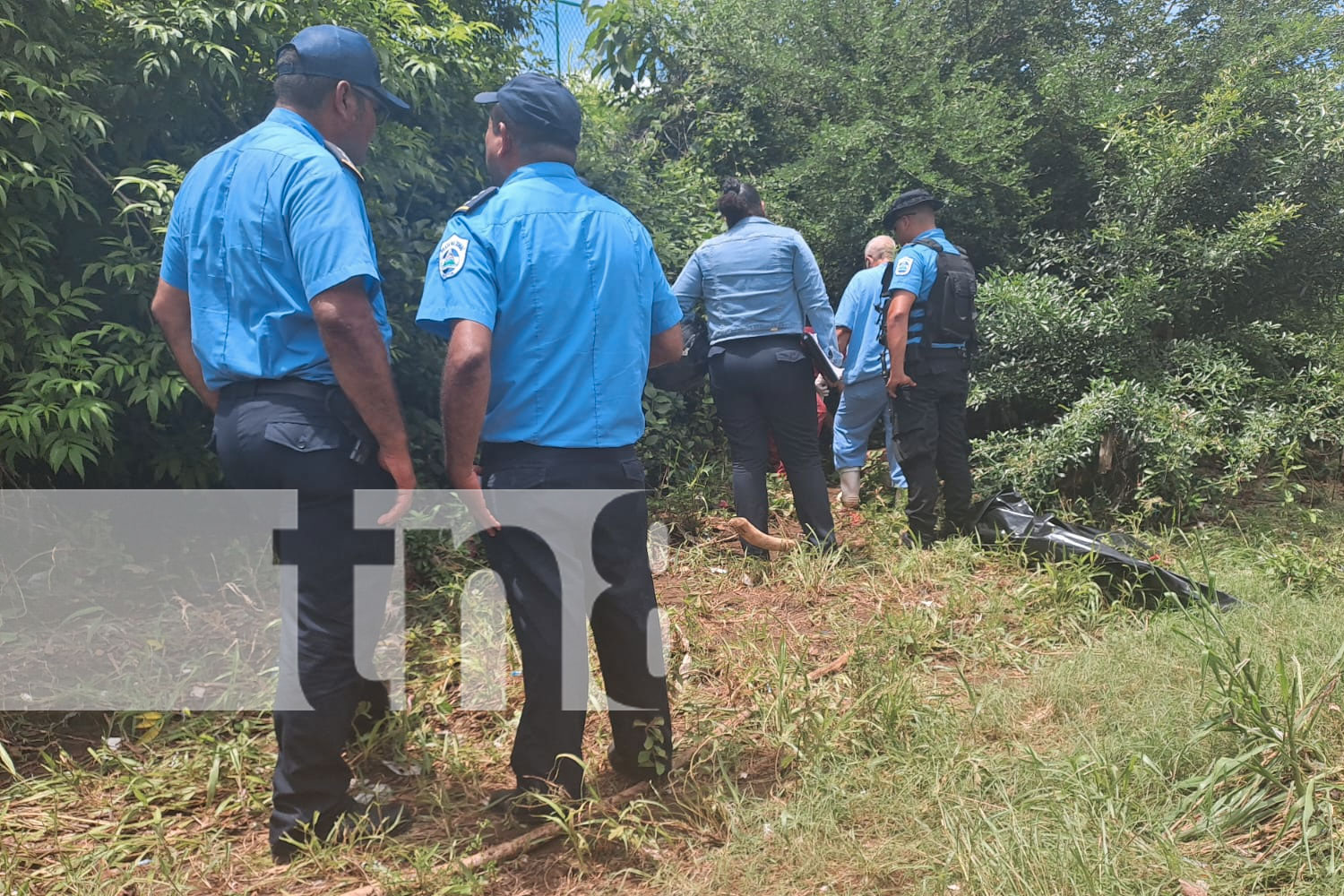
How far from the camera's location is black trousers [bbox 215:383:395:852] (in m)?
2.16

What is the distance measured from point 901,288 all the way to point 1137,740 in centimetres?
252

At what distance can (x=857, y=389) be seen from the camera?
208 inches

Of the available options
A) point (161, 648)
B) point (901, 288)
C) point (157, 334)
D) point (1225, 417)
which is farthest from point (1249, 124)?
point (161, 648)

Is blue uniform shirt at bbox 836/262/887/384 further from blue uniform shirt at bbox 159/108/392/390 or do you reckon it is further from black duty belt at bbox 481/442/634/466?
blue uniform shirt at bbox 159/108/392/390

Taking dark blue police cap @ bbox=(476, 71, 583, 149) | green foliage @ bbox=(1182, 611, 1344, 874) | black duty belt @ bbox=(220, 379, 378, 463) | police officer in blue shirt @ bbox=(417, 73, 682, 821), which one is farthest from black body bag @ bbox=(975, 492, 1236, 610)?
black duty belt @ bbox=(220, 379, 378, 463)

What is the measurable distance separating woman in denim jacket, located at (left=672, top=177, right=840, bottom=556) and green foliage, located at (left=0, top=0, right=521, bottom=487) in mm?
1373

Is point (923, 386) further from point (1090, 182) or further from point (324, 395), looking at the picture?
point (324, 395)

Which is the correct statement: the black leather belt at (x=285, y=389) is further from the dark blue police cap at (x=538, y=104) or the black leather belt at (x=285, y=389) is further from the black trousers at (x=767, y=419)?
the black trousers at (x=767, y=419)

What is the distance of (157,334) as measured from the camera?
3283 mm

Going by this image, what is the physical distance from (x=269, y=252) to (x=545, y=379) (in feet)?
2.29

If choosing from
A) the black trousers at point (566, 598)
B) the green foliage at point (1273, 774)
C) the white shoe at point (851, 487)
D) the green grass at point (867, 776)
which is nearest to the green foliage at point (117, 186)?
the green grass at point (867, 776)

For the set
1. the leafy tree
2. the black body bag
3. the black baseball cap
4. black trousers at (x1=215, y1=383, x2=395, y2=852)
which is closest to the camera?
black trousers at (x1=215, y1=383, x2=395, y2=852)

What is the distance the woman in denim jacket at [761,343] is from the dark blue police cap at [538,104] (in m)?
1.94

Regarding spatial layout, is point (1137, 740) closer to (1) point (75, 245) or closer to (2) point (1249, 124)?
(1) point (75, 245)
